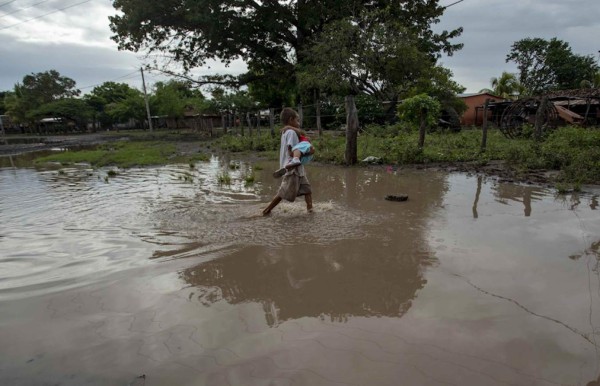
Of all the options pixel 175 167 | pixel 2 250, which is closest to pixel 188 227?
pixel 2 250

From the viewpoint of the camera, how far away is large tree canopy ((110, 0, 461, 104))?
19.5 m

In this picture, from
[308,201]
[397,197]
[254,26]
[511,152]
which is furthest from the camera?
[254,26]

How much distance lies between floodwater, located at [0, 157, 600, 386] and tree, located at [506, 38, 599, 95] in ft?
120

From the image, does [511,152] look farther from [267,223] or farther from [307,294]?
[307,294]

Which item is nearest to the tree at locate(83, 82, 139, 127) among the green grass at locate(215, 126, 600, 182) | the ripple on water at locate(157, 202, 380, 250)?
the green grass at locate(215, 126, 600, 182)

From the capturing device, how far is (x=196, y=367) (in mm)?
2312

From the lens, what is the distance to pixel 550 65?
35875mm

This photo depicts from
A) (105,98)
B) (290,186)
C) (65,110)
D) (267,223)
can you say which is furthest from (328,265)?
(105,98)

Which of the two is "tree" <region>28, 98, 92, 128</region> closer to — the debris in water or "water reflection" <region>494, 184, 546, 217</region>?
the debris in water

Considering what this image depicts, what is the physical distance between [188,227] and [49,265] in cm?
167

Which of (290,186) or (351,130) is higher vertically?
(351,130)

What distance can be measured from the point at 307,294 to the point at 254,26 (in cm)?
2075

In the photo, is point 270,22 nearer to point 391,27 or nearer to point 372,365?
point 391,27

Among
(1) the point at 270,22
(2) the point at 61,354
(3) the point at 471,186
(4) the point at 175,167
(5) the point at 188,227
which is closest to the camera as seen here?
(2) the point at 61,354
